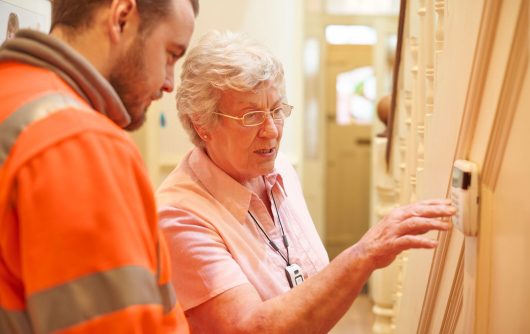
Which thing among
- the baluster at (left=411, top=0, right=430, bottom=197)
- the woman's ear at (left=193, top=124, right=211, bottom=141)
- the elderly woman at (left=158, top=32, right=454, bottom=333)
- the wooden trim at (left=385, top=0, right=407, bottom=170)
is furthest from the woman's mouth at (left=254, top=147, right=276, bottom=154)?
the wooden trim at (left=385, top=0, right=407, bottom=170)

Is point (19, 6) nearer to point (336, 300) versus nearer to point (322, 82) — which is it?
point (336, 300)

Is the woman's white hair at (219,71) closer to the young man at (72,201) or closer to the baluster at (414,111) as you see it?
the young man at (72,201)

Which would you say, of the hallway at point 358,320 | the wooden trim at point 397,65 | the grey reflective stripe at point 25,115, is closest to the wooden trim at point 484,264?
the grey reflective stripe at point 25,115

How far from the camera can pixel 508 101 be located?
1019 millimetres

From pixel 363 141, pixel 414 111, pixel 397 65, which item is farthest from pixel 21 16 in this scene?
pixel 363 141

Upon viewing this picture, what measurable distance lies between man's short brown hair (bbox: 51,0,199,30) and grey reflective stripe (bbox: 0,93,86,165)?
6.4 inches

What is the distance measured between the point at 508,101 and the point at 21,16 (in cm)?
120

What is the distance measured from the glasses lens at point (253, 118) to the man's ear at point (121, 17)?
0.68 metres

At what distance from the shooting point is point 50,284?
74 cm

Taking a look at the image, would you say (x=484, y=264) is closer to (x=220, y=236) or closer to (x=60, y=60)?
(x=220, y=236)

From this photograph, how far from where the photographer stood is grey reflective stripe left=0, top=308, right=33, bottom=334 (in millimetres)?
793

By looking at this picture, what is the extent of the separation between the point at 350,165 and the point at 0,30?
5241 mm

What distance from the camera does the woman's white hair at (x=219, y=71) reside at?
153 centimetres

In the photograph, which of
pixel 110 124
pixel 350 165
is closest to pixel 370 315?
pixel 350 165
